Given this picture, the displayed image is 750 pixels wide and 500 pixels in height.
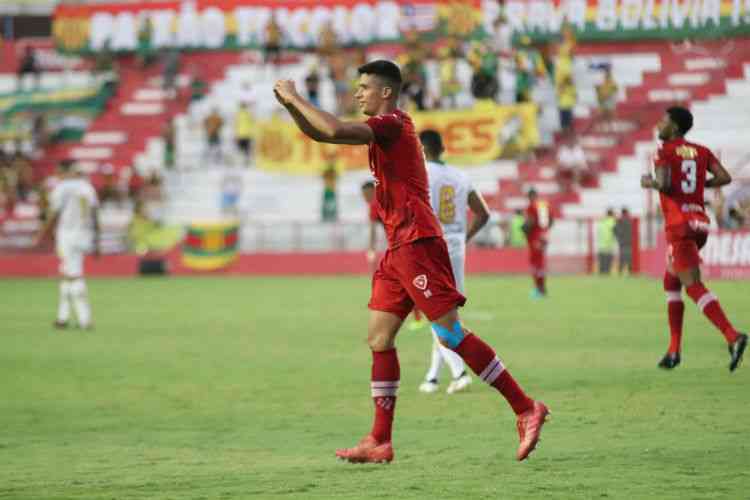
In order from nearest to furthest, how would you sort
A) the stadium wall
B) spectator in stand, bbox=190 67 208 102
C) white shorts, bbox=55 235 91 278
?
white shorts, bbox=55 235 91 278
the stadium wall
spectator in stand, bbox=190 67 208 102

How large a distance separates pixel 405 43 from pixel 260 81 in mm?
5070

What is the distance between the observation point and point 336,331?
858 inches

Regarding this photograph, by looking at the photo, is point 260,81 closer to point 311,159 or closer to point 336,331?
point 311,159

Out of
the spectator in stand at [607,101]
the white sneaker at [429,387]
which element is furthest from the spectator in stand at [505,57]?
the white sneaker at [429,387]

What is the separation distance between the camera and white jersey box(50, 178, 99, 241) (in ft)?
73.8

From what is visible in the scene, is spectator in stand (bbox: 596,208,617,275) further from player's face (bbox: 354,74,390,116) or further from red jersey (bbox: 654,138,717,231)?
player's face (bbox: 354,74,390,116)

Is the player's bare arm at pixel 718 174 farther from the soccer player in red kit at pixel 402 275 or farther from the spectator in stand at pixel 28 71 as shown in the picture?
the spectator in stand at pixel 28 71

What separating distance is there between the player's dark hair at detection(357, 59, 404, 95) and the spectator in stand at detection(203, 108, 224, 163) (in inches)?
1448

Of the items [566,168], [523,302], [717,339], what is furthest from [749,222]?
[717,339]

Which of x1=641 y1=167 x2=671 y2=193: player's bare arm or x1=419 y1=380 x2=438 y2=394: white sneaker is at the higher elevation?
x1=641 y1=167 x2=671 y2=193: player's bare arm

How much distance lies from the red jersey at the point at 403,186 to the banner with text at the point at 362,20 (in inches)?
1352

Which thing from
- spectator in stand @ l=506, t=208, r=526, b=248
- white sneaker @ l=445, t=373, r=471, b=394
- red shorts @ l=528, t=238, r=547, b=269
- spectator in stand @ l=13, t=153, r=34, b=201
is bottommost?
spectator in stand @ l=506, t=208, r=526, b=248

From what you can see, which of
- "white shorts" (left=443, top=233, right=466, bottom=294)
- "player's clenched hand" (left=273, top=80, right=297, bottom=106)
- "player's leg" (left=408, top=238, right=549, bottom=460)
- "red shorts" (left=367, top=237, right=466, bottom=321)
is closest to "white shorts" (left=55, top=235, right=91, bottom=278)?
"white shorts" (left=443, top=233, right=466, bottom=294)

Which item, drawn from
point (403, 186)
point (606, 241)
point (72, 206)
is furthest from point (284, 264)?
point (403, 186)
